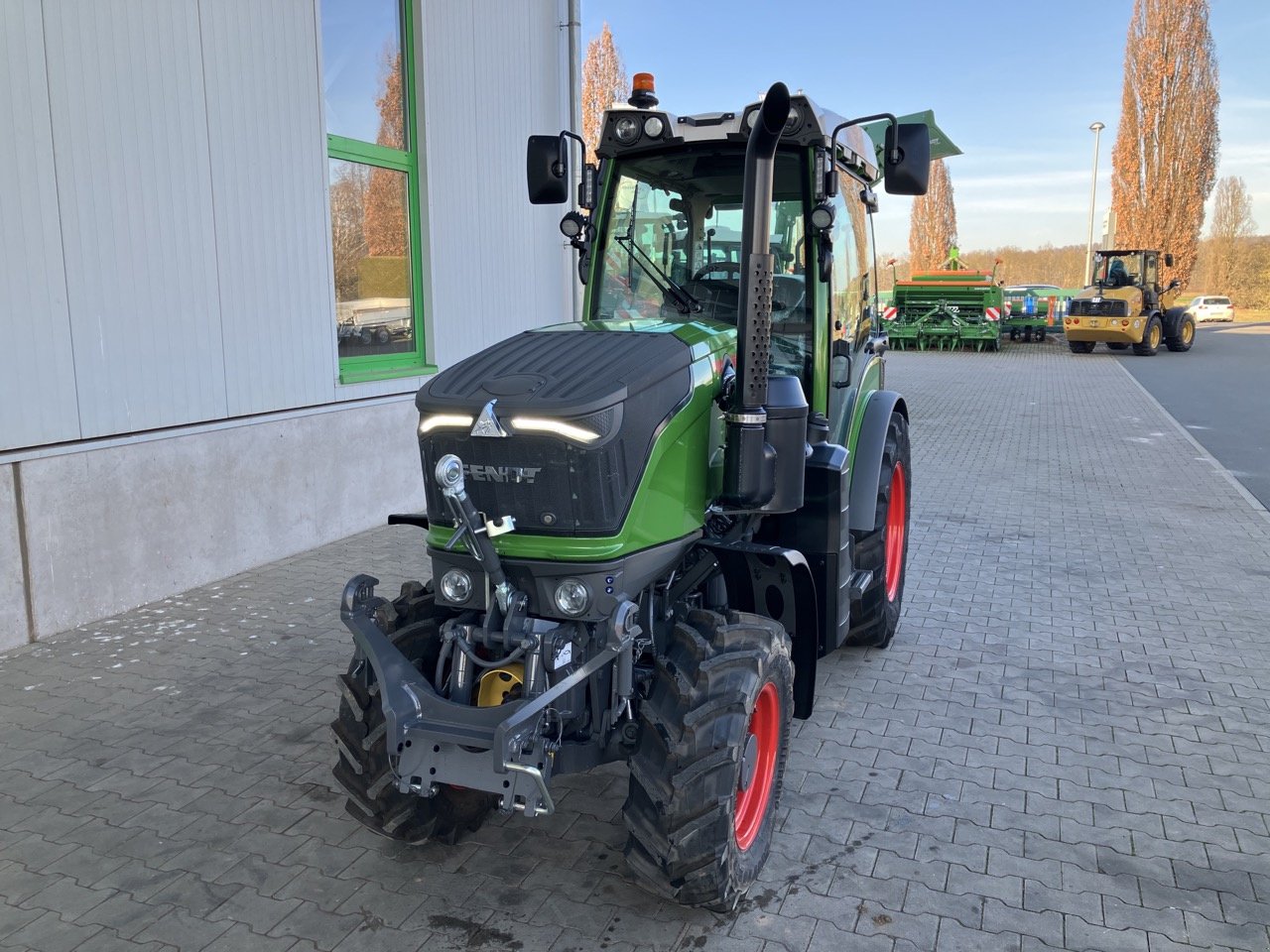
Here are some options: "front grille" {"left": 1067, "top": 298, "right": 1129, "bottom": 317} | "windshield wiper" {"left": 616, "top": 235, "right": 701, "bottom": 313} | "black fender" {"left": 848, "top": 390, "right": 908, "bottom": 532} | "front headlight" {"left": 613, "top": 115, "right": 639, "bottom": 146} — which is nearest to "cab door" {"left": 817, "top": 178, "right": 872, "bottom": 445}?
"black fender" {"left": 848, "top": 390, "right": 908, "bottom": 532}

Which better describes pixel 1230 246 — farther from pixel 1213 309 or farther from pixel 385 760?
pixel 385 760

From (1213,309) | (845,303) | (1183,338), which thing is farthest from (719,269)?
(1213,309)

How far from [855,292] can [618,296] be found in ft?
4.10

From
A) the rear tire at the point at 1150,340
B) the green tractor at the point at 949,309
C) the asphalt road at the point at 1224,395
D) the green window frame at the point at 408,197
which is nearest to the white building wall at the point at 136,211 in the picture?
the green window frame at the point at 408,197

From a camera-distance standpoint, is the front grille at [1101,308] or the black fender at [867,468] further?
the front grille at [1101,308]

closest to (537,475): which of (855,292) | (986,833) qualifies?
(986,833)

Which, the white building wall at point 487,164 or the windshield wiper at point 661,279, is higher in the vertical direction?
the white building wall at point 487,164

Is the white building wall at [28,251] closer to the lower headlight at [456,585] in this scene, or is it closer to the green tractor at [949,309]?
the lower headlight at [456,585]

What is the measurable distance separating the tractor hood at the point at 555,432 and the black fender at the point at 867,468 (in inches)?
67.2

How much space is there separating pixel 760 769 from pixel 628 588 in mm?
852

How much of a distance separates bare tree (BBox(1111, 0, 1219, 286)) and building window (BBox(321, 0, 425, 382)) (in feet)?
118

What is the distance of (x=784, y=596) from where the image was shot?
3.59m

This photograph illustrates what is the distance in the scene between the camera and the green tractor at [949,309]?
82.0ft

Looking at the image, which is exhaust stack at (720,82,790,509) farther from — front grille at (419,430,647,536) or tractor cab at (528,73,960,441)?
tractor cab at (528,73,960,441)
